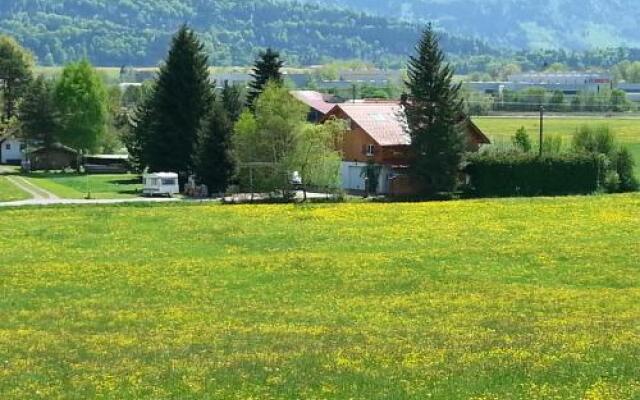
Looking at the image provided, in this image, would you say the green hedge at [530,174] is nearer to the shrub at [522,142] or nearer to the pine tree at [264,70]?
the shrub at [522,142]

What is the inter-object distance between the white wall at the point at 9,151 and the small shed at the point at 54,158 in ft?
39.8

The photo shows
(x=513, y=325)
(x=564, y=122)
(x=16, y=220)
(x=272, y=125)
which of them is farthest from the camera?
(x=564, y=122)

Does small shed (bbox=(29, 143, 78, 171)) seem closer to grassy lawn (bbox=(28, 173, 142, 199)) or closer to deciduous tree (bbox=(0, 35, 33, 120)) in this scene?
grassy lawn (bbox=(28, 173, 142, 199))

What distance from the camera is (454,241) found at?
44.5m

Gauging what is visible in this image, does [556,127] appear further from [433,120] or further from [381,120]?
[433,120]

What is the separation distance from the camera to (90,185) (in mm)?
93750

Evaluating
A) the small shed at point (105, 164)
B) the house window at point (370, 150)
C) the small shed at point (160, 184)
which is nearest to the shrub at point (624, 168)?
the house window at point (370, 150)

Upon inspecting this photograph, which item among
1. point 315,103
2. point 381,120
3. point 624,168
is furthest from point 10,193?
point 315,103

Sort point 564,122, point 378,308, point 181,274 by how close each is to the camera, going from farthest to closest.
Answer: point 564,122
point 181,274
point 378,308

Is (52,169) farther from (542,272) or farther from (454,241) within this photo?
(542,272)

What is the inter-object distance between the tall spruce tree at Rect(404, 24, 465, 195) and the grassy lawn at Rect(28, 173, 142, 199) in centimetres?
2177

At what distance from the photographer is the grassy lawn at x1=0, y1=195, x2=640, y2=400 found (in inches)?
720

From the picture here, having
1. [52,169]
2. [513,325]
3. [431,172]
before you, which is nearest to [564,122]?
[52,169]

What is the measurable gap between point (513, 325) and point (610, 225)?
2640cm
